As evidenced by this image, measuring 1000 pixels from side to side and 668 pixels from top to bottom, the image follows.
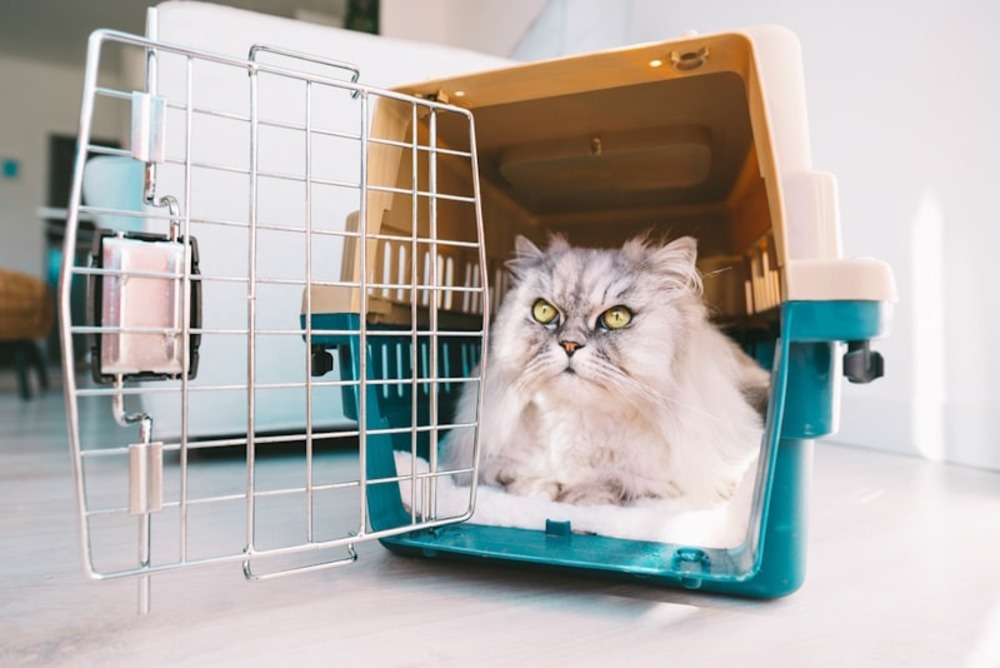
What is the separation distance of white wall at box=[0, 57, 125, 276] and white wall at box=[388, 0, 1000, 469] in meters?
7.41

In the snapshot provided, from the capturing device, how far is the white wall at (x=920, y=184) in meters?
1.66

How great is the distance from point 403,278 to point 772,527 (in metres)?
0.79

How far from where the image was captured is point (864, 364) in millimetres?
774

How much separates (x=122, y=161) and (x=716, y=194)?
4.76 ft

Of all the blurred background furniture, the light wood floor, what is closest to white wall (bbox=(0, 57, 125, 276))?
the blurred background furniture

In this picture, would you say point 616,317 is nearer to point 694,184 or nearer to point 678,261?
point 678,261

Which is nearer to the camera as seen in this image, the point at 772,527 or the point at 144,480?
the point at 144,480

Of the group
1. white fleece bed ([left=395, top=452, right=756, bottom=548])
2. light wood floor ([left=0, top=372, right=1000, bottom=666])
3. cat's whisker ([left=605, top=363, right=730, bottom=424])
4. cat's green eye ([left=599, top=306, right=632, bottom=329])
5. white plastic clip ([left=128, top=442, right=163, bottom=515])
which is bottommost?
light wood floor ([left=0, top=372, right=1000, bottom=666])

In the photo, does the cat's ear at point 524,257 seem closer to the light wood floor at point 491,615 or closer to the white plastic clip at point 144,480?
the light wood floor at point 491,615

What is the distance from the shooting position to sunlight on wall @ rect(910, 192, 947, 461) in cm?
177

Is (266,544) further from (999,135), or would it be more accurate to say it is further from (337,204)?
(999,135)

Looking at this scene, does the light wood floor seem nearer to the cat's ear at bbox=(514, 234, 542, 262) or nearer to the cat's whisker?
the cat's whisker

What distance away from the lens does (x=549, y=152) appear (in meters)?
Answer: 1.30

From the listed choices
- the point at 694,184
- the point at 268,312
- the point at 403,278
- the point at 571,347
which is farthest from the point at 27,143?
the point at 571,347
